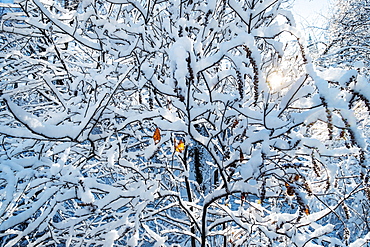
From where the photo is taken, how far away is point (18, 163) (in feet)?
5.45

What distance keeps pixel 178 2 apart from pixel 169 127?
1752 millimetres

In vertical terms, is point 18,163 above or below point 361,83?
above

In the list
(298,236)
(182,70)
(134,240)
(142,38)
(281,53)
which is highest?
(142,38)

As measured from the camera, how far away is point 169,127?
1.56 m

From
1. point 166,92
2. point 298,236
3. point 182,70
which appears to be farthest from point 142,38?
point 298,236

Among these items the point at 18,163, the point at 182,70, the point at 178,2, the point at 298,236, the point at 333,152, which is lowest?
the point at 298,236

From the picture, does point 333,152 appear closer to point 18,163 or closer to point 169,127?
point 169,127

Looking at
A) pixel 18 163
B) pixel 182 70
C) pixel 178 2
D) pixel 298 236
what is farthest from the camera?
pixel 178 2

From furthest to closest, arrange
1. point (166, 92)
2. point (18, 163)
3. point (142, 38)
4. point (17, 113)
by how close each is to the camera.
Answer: point (142, 38) < point (18, 163) < point (166, 92) < point (17, 113)

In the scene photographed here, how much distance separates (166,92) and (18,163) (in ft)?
3.74

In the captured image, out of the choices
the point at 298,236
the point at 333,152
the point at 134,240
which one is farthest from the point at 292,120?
the point at 134,240

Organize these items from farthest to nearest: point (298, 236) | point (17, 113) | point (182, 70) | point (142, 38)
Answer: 1. point (142, 38)
2. point (298, 236)
3. point (182, 70)
4. point (17, 113)

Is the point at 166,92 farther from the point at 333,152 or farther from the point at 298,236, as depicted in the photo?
the point at 298,236

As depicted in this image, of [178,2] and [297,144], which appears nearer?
[297,144]
